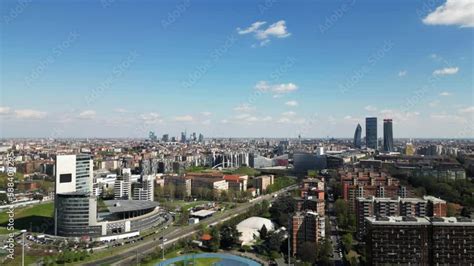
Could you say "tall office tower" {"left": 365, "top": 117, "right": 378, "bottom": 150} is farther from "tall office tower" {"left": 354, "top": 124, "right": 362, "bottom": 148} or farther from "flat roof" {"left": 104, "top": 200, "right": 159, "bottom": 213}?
"flat roof" {"left": 104, "top": 200, "right": 159, "bottom": 213}

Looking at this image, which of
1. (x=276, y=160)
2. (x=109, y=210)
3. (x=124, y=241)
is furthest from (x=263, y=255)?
(x=276, y=160)

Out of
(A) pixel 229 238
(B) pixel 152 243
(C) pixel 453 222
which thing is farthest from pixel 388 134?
(C) pixel 453 222

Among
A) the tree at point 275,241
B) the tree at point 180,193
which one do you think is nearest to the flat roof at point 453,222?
the tree at point 275,241

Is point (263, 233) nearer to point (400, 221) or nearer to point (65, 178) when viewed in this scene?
point (400, 221)

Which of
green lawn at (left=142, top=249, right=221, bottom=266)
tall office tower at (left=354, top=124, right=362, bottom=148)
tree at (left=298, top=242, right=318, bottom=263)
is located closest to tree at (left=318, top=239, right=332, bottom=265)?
tree at (left=298, top=242, right=318, bottom=263)

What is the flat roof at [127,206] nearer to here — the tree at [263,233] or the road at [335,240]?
the tree at [263,233]

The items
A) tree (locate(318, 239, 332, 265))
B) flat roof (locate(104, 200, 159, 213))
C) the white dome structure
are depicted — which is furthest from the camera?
flat roof (locate(104, 200, 159, 213))
